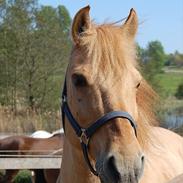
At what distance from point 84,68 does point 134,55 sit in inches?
13.3

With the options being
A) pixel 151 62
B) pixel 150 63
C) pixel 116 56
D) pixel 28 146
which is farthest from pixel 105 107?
pixel 28 146

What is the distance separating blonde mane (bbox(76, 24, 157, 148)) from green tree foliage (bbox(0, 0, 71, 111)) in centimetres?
1387

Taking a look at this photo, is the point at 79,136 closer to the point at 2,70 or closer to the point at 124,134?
the point at 124,134

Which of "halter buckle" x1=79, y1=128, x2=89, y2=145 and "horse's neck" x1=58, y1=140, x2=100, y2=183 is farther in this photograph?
"horse's neck" x1=58, y1=140, x2=100, y2=183

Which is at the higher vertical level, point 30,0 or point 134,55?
point 30,0

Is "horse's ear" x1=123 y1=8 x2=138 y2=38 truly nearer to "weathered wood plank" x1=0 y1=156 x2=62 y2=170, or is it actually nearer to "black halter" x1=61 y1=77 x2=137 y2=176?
"black halter" x1=61 y1=77 x2=137 y2=176

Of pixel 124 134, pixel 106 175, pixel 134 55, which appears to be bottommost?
pixel 106 175

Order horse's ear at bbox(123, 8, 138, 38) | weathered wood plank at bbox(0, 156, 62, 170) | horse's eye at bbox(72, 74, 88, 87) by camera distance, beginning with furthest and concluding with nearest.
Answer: weathered wood plank at bbox(0, 156, 62, 170)
horse's ear at bbox(123, 8, 138, 38)
horse's eye at bbox(72, 74, 88, 87)

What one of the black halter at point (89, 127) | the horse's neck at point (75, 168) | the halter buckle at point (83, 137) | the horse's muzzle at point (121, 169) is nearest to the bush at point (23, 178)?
the horse's neck at point (75, 168)

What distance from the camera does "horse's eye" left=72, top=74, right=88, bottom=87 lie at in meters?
2.28

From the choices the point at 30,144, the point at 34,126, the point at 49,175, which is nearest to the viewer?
the point at 49,175

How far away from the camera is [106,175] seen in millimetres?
2098

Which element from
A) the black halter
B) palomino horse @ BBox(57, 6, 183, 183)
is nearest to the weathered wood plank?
palomino horse @ BBox(57, 6, 183, 183)

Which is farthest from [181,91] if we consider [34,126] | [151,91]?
[151,91]
